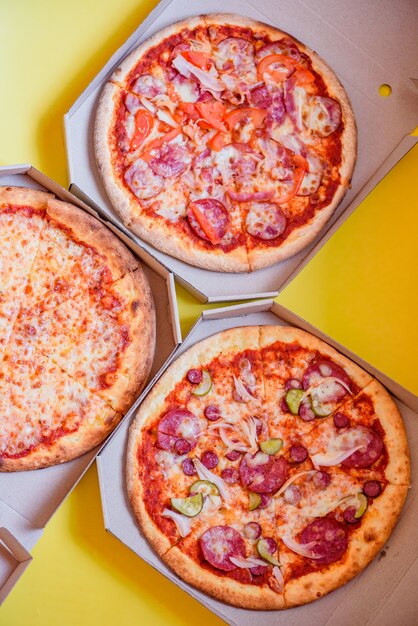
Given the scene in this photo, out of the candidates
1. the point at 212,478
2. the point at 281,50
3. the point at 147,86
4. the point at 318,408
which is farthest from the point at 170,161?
the point at 212,478

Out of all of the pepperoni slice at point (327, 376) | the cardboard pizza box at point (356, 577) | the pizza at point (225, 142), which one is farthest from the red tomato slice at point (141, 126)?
the pepperoni slice at point (327, 376)

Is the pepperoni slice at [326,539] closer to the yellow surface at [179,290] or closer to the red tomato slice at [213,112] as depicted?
the yellow surface at [179,290]

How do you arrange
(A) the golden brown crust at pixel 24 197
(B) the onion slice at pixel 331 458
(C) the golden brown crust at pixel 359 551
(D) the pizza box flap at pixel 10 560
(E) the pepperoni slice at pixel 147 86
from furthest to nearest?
1. (E) the pepperoni slice at pixel 147 86
2. (A) the golden brown crust at pixel 24 197
3. (B) the onion slice at pixel 331 458
4. (C) the golden brown crust at pixel 359 551
5. (D) the pizza box flap at pixel 10 560

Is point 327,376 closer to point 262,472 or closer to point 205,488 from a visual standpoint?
point 262,472

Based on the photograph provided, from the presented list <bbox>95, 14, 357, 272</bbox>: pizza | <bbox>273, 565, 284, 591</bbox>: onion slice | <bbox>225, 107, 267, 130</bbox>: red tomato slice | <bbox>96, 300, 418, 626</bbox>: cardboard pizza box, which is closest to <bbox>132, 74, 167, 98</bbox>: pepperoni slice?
<bbox>95, 14, 357, 272</bbox>: pizza

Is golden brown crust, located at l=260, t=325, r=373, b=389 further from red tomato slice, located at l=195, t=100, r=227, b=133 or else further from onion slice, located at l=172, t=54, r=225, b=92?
onion slice, located at l=172, t=54, r=225, b=92

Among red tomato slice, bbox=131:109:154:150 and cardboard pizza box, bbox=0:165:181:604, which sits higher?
red tomato slice, bbox=131:109:154:150

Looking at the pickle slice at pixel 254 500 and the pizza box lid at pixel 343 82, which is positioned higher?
the pizza box lid at pixel 343 82

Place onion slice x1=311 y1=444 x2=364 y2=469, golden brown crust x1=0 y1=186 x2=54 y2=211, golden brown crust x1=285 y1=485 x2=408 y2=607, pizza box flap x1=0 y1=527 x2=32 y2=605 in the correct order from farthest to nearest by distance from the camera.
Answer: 1. golden brown crust x1=0 y1=186 x2=54 y2=211
2. onion slice x1=311 y1=444 x2=364 y2=469
3. golden brown crust x1=285 y1=485 x2=408 y2=607
4. pizza box flap x1=0 y1=527 x2=32 y2=605
